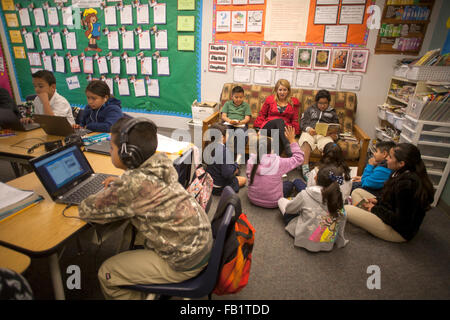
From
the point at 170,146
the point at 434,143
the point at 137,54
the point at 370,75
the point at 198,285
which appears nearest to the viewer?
the point at 198,285

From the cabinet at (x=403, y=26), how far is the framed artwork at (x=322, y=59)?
0.59 meters

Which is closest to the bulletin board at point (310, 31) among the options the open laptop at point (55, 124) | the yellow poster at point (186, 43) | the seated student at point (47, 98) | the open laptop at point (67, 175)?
the yellow poster at point (186, 43)

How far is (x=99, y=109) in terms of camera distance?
2.28 meters

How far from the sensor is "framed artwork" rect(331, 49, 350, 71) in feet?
11.2

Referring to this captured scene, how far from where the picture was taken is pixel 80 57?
455 cm

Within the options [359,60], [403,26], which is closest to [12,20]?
[359,60]

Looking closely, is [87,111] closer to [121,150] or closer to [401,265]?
[121,150]

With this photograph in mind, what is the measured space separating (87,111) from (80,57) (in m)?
2.91

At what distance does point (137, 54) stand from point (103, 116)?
242 centimetres

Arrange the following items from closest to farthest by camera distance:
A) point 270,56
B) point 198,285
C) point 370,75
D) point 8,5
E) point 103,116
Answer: point 198,285 < point 103,116 < point 370,75 < point 270,56 < point 8,5

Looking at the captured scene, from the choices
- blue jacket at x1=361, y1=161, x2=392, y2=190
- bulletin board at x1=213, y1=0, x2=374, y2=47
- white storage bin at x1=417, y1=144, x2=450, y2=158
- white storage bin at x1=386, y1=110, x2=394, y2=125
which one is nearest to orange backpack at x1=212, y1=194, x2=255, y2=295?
blue jacket at x1=361, y1=161, x2=392, y2=190

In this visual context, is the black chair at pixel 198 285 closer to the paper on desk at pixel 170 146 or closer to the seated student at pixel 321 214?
the paper on desk at pixel 170 146

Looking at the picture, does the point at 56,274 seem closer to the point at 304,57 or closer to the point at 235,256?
the point at 235,256

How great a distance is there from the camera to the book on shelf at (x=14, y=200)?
1087 mm
